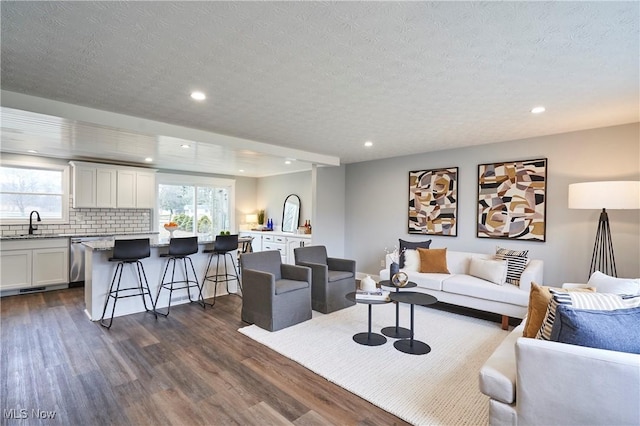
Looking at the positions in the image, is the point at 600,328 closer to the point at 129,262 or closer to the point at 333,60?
the point at 333,60

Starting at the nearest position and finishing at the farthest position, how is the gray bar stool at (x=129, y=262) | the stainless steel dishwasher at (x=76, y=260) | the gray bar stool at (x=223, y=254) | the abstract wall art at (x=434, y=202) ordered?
the gray bar stool at (x=129, y=262) → the gray bar stool at (x=223, y=254) → the abstract wall art at (x=434, y=202) → the stainless steel dishwasher at (x=76, y=260)

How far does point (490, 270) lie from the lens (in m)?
3.95

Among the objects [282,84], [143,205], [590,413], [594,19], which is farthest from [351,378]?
[143,205]

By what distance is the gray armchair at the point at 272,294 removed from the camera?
3.51m

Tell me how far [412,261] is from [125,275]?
397cm

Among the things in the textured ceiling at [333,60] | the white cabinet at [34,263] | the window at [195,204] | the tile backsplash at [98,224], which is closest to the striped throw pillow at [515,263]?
the textured ceiling at [333,60]

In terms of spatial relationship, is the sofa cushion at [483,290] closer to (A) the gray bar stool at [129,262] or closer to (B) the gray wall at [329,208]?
(B) the gray wall at [329,208]

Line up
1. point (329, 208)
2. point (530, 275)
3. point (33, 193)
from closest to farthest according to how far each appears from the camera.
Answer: point (530, 275)
point (33, 193)
point (329, 208)

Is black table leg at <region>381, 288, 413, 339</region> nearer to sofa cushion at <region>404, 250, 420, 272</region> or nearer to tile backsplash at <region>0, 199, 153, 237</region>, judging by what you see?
sofa cushion at <region>404, 250, 420, 272</region>

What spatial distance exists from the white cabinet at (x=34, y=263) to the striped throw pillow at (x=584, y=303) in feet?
21.7

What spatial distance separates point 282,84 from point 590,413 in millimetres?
2832

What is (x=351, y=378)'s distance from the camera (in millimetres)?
2541

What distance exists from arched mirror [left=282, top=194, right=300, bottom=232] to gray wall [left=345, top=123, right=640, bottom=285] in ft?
8.45

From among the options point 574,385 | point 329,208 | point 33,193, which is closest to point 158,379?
point 574,385
